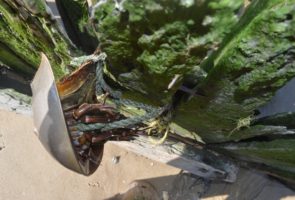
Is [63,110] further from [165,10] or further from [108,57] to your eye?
[165,10]

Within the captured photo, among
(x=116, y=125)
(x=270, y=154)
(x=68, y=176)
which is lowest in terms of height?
(x=68, y=176)

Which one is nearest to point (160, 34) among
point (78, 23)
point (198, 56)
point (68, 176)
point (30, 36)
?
point (198, 56)

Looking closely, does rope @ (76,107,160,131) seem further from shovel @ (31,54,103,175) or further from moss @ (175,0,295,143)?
moss @ (175,0,295,143)

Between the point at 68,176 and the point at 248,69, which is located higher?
the point at 248,69

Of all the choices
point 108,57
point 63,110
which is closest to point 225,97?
point 108,57

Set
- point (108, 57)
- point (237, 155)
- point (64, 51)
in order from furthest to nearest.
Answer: point (237, 155) → point (64, 51) → point (108, 57)

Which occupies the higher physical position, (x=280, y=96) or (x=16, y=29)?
(x=16, y=29)

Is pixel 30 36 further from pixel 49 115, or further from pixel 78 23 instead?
pixel 49 115
